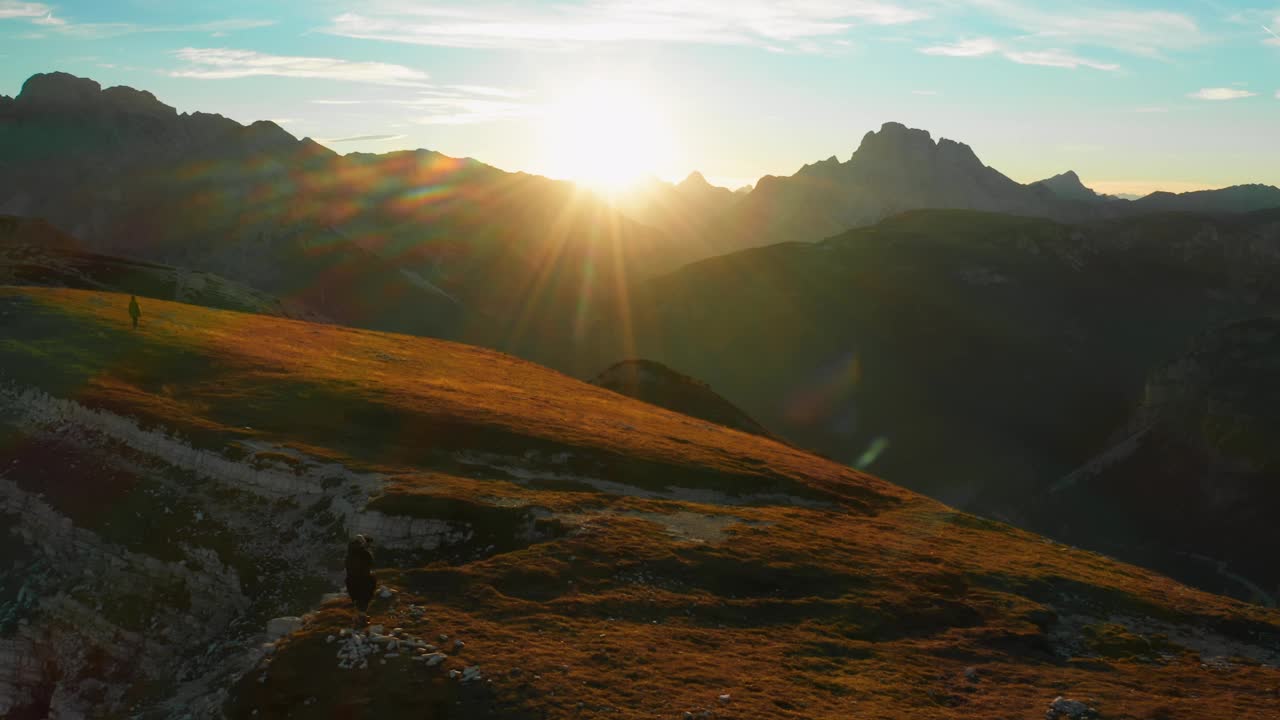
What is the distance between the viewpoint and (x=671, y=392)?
13025cm

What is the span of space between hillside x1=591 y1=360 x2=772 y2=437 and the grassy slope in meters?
43.0

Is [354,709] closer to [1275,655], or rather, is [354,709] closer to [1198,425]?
[1275,655]

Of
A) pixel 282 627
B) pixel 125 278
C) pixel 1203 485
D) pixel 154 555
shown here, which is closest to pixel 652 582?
pixel 282 627

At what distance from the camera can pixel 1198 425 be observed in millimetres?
184125

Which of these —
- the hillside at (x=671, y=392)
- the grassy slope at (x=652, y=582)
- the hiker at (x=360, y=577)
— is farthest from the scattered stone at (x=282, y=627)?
the hillside at (x=671, y=392)

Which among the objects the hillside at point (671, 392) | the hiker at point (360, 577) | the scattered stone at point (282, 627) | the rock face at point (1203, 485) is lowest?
the rock face at point (1203, 485)

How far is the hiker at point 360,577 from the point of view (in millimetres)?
31281

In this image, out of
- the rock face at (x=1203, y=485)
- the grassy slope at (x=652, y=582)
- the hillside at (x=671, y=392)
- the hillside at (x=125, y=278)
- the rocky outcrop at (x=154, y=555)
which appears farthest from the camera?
the rock face at (x=1203, y=485)

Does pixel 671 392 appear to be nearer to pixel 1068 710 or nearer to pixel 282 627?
pixel 1068 710

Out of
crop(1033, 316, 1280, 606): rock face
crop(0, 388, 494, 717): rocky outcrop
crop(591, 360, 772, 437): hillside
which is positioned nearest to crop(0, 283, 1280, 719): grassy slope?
crop(0, 388, 494, 717): rocky outcrop

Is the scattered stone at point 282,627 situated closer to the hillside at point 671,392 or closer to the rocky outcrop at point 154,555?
the rocky outcrop at point 154,555

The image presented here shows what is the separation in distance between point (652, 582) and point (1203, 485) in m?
178

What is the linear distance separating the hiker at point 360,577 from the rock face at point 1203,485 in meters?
166

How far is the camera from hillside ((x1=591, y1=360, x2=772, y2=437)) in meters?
125
